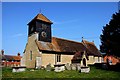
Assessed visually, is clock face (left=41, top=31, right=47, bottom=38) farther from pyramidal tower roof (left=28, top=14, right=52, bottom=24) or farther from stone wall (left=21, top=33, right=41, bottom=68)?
pyramidal tower roof (left=28, top=14, right=52, bottom=24)

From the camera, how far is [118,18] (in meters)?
33.4

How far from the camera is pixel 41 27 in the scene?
37.1 meters

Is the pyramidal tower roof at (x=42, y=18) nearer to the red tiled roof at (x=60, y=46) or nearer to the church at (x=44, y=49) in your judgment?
the church at (x=44, y=49)

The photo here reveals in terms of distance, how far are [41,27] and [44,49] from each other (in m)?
5.41

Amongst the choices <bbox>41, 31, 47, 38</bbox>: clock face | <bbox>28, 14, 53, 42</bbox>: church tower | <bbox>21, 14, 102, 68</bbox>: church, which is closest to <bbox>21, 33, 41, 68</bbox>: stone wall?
<bbox>21, 14, 102, 68</bbox>: church

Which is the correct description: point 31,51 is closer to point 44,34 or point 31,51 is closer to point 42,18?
point 44,34

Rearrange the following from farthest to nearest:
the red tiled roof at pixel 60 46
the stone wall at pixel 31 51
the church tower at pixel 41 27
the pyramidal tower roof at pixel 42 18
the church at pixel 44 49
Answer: the pyramidal tower roof at pixel 42 18 < the church tower at pixel 41 27 < the red tiled roof at pixel 60 46 < the stone wall at pixel 31 51 < the church at pixel 44 49

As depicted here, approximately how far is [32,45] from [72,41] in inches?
552

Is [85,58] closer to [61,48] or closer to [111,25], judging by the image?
[61,48]

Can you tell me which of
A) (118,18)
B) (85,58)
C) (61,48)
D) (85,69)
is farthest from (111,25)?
(85,69)

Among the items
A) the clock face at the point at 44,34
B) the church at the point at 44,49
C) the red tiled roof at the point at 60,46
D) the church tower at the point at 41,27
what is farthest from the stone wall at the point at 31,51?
the clock face at the point at 44,34

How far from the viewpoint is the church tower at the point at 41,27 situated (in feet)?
120

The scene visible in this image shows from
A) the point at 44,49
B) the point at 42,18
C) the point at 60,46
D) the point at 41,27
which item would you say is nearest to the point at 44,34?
the point at 41,27

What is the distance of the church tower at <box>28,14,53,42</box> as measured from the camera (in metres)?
36.5
